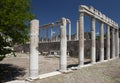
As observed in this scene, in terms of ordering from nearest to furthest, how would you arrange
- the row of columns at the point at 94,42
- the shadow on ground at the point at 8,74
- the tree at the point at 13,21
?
the tree at the point at 13,21 → the shadow on ground at the point at 8,74 → the row of columns at the point at 94,42

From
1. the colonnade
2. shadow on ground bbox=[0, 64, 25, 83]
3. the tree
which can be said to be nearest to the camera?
the tree

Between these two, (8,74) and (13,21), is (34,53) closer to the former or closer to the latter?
(13,21)

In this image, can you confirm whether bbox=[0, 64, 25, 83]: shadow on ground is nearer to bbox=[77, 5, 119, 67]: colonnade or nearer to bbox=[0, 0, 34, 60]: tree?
bbox=[0, 0, 34, 60]: tree

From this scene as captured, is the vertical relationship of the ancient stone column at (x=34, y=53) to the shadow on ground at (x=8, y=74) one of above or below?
above

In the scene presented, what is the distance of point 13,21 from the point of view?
16391mm

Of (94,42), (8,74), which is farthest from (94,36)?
(8,74)

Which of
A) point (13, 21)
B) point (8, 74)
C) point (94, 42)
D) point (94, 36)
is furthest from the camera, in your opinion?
point (94, 36)

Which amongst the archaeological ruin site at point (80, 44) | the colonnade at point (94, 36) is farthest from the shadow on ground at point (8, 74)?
the colonnade at point (94, 36)

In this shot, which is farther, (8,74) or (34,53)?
(8,74)

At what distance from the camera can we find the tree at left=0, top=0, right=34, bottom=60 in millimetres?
16109

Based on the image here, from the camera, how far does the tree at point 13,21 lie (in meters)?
16.1

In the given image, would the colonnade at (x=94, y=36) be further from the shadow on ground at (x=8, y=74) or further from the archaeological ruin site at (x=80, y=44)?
the shadow on ground at (x=8, y=74)

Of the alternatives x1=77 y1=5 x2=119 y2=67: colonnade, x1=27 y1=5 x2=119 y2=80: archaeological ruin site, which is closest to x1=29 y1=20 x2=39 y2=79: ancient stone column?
x1=27 y1=5 x2=119 y2=80: archaeological ruin site

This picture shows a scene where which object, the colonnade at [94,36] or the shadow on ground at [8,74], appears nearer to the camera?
the shadow on ground at [8,74]
